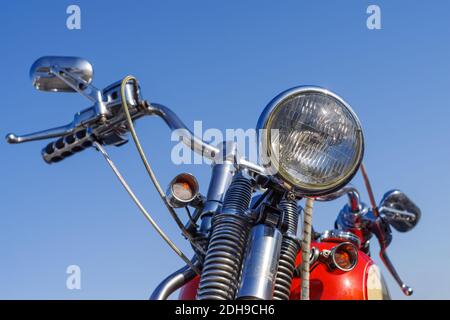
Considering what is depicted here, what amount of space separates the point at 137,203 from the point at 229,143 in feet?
1.38

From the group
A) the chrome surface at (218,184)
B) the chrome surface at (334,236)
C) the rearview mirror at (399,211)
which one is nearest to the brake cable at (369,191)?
the rearview mirror at (399,211)

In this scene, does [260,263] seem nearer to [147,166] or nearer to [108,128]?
[147,166]

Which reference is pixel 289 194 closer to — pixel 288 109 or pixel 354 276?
pixel 288 109

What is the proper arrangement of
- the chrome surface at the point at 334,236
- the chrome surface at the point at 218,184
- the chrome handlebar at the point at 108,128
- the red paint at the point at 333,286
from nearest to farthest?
1. the chrome handlebar at the point at 108,128
2. the chrome surface at the point at 218,184
3. the red paint at the point at 333,286
4. the chrome surface at the point at 334,236

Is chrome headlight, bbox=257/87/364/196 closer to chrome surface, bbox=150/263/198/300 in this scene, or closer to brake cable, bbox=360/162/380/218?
chrome surface, bbox=150/263/198/300

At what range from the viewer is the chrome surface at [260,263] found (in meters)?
1.88

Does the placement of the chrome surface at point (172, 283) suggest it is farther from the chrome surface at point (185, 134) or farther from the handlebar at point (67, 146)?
the handlebar at point (67, 146)

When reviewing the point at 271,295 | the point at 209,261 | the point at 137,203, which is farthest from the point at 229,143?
the point at 271,295

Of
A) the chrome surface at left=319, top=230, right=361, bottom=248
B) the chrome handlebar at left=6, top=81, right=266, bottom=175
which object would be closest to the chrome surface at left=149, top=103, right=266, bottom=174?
the chrome handlebar at left=6, top=81, right=266, bottom=175

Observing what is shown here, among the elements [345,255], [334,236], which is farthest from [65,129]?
[334,236]

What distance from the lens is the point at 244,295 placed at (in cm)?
187

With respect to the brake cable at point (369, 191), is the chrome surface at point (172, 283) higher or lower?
lower

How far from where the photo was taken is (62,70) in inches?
99.0
